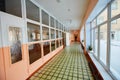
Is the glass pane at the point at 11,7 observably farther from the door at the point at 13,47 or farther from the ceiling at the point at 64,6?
the ceiling at the point at 64,6

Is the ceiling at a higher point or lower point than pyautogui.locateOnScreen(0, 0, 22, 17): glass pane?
higher

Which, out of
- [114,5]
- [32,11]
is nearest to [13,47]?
[32,11]

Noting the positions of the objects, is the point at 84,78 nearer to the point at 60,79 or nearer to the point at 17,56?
the point at 60,79

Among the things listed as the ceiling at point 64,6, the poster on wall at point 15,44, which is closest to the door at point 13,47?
the poster on wall at point 15,44

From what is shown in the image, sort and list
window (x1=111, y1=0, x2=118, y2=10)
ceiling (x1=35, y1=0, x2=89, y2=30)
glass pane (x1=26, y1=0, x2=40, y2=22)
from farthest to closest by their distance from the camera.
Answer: ceiling (x1=35, y1=0, x2=89, y2=30) < glass pane (x1=26, y1=0, x2=40, y2=22) < window (x1=111, y1=0, x2=118, y2=10)

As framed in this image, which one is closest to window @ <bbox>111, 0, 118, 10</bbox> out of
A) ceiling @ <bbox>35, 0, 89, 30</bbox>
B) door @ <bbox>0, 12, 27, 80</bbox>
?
ceiling @ <bbox>35, 0, 89, 30</bbox>

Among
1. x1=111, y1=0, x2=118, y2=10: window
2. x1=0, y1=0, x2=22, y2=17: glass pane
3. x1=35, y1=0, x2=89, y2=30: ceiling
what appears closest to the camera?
x1=0, y1=0, x2=22, y2=17: glass pane

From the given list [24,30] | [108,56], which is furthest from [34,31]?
[108,56]

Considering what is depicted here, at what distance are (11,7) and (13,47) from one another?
3.88ft

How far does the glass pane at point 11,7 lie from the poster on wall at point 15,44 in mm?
496

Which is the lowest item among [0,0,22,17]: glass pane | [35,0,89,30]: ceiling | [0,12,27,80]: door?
[0,12,27,80]: door

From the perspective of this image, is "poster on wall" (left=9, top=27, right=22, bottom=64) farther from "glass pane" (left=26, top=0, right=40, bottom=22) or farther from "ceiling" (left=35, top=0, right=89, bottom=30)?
"ceiling" (left=35, top=0, right=89, bottom=30)

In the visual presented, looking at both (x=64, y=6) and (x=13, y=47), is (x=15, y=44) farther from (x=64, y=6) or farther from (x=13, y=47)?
(x=64, y=6)

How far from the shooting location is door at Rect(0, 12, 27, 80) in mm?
1961
